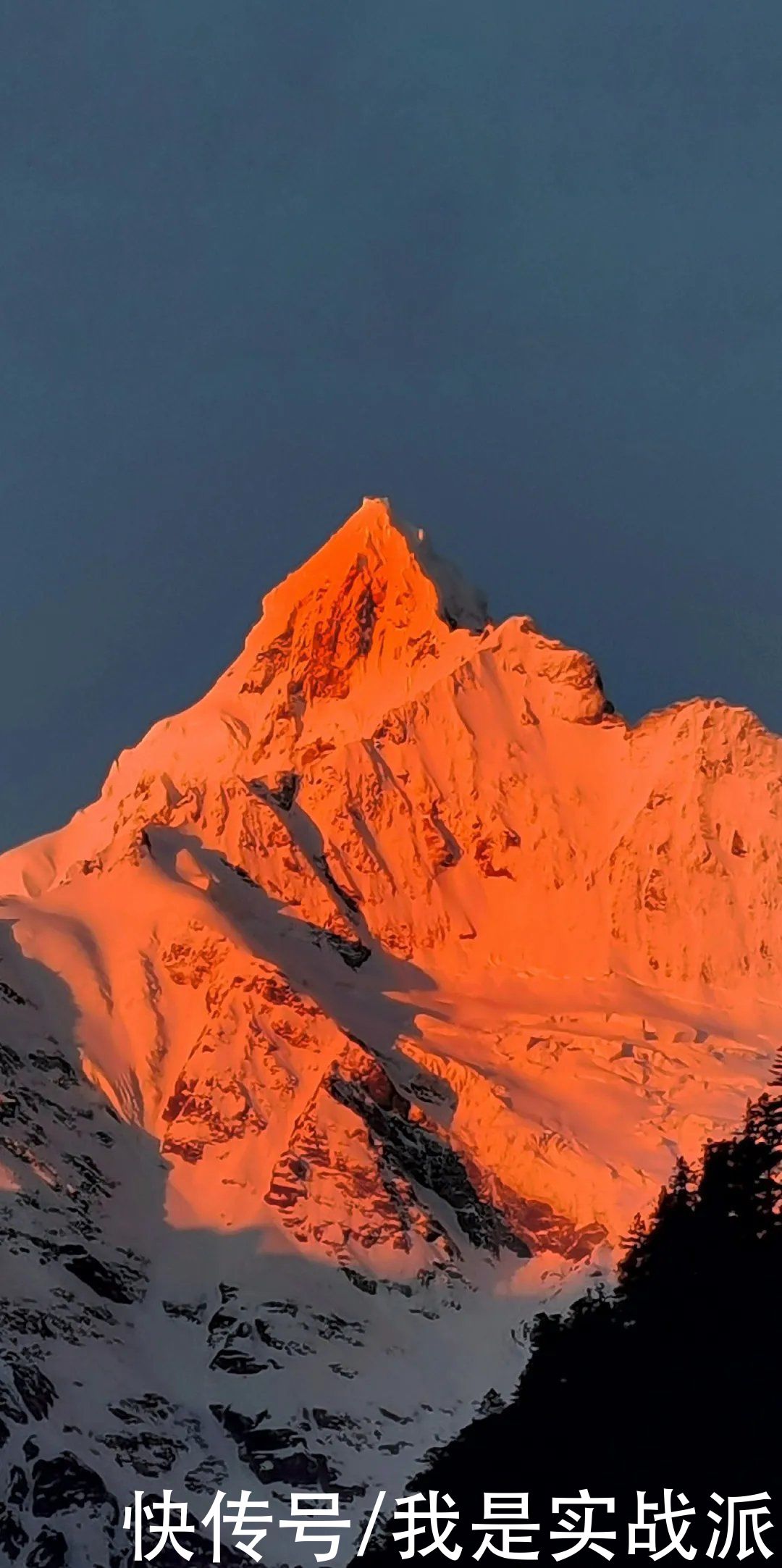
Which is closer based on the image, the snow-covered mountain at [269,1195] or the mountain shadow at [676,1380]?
the mountain shadow at [676,1380]

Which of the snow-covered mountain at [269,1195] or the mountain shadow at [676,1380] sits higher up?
the snow-covered mountain at [269,1195]

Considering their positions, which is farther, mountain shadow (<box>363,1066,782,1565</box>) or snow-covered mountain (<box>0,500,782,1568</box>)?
snow-covered mountain (<box>0,500,782,1568</box>)

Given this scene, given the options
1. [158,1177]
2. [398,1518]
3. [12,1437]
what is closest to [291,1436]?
[12,1437]

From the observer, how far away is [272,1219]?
550 feet

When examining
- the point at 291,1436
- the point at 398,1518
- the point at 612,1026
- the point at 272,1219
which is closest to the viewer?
the point at 398,1518

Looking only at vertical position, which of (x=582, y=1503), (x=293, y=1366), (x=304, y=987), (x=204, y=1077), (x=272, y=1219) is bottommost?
(x=582, y=1503)

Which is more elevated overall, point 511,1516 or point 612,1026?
point 612,1026

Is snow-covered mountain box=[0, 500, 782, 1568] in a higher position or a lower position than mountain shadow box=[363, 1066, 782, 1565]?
higher

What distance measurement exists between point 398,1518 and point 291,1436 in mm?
97462

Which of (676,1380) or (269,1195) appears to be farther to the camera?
(269,1195)

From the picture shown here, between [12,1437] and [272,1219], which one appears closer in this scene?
[12,1437]

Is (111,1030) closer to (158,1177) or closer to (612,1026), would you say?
(158,1177)

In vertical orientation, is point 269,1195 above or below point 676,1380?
above

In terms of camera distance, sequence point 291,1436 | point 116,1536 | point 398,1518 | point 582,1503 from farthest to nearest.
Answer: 1. point 291,1436
2. point 116,1536
3. point 398,1518
4. point 582,1503
